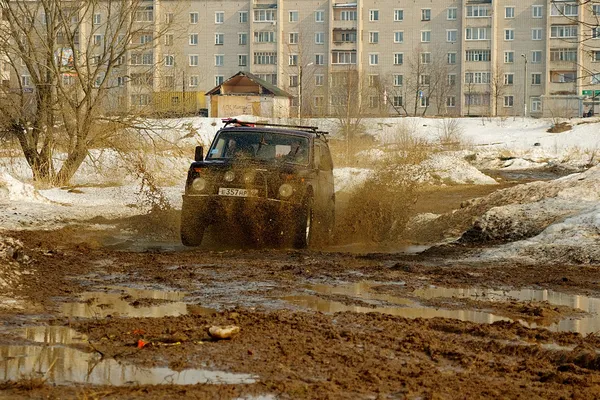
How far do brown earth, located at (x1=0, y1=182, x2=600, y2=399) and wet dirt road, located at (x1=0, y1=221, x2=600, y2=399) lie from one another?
0.8 inches

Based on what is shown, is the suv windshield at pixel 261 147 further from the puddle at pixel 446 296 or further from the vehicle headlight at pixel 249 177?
the puddle at pixel 446 296

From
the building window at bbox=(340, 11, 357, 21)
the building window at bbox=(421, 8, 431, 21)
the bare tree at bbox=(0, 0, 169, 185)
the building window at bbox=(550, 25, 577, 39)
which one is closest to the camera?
the bare tree at bbox=(0, 0, 169, 185)

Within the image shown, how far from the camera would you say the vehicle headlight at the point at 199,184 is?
1370 cm

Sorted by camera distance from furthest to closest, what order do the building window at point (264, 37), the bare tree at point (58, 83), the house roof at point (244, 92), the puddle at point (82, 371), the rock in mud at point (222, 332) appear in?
1. the building window at point (264, 37)
2. the house roof at point (244, 92)
3. the bare tree at point (58, 83)
4. the rock in mud at point (222, 332)
5. the puddle at point (82, 371)

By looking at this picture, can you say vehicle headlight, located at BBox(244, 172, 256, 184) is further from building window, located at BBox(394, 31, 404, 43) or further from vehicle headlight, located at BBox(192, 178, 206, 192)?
building window, located at BBox(394, 31, 404, 43)

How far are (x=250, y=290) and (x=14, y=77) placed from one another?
20.5 meters

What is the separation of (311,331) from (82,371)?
6.76ft

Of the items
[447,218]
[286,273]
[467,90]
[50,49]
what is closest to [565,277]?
[286,273]

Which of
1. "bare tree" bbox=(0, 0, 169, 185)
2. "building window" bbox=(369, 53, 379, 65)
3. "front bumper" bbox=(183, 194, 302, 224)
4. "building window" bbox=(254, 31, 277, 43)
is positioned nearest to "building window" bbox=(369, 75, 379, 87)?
"building window" bbox=(369, 53, 379, 65)

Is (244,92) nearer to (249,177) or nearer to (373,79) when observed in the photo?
(373,79)

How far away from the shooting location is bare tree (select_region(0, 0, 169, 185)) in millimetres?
26688

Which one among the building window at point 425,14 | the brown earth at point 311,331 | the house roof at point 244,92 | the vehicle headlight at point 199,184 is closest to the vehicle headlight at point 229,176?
the vehicle headlight at point 199,184

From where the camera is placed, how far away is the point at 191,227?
1409 centimetres

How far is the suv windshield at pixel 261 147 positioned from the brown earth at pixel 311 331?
6.97ft
